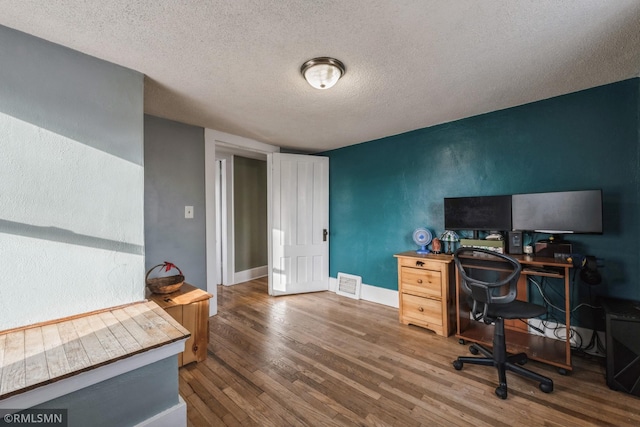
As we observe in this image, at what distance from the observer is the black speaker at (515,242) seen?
7.84 feet

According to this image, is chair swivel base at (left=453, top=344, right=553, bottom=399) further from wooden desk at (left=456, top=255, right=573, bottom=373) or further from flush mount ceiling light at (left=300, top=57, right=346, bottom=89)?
flush mount ceiling light at (left=300, top=57, right=346, bottom=89)

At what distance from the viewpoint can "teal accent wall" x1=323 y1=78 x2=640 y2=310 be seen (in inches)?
81.4

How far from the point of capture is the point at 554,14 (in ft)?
4.37

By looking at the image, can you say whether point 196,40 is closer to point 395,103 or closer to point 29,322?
point 395,103

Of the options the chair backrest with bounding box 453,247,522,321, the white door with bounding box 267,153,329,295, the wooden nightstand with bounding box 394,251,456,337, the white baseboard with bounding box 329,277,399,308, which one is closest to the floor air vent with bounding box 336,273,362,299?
the white baseboard with bounding box 329,277,399,308

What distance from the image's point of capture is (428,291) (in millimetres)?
2658

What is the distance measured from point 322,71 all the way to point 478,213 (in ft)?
6.81

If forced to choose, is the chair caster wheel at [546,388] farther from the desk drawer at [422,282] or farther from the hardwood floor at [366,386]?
the desk drawer at [422,282]

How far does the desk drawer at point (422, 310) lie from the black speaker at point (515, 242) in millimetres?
835

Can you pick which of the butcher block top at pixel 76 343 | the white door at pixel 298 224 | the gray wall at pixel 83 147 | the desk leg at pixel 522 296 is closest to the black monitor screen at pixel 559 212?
the desk leg at pixel 522 296

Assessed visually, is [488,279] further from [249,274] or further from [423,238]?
A: [249,274]

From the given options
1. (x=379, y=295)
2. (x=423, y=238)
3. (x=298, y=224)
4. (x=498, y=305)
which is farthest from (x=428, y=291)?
(x=298, y=224)

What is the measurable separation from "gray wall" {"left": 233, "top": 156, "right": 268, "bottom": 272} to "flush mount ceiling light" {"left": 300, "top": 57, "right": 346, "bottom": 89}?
3.03 m

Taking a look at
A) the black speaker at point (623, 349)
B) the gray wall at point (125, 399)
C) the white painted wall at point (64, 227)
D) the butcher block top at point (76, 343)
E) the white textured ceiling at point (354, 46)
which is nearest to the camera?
A: the butcher block top at point (76, 343)
